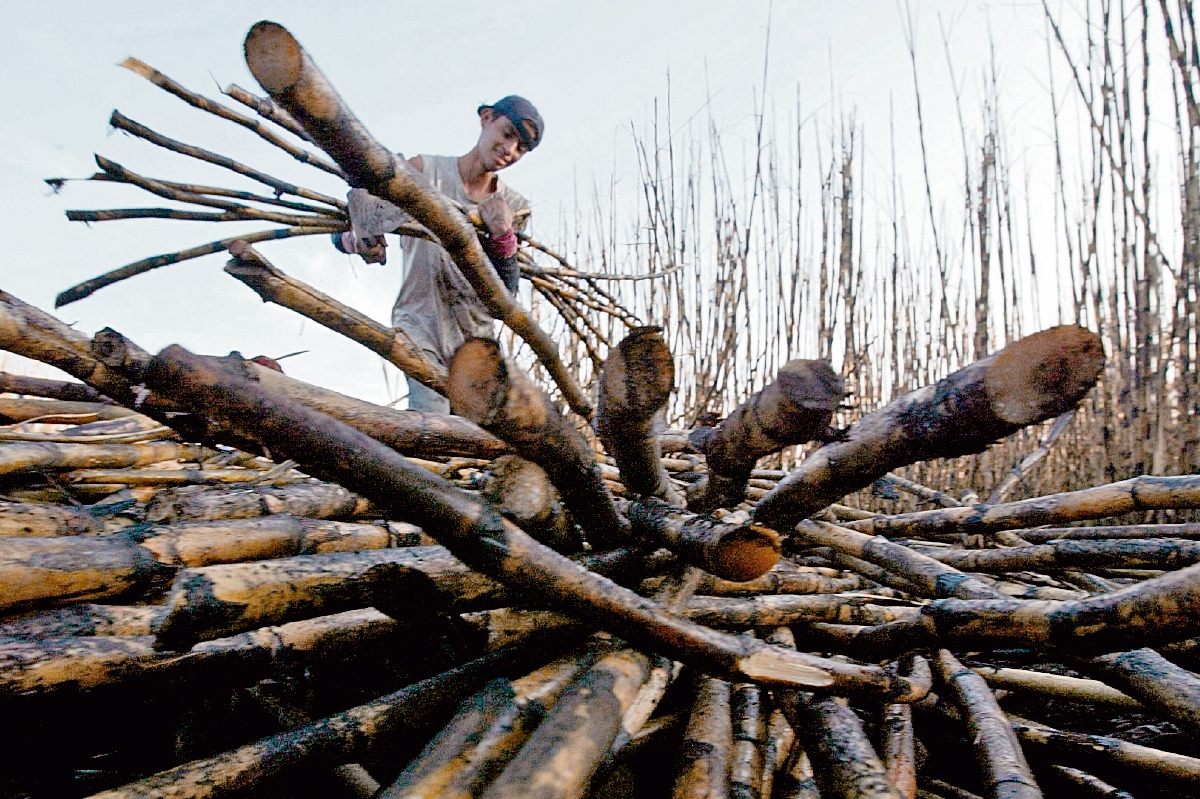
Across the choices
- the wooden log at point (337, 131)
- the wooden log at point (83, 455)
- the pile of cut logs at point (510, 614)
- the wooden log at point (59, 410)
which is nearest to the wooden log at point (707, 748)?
the pile of cut logs at point (510, 614)

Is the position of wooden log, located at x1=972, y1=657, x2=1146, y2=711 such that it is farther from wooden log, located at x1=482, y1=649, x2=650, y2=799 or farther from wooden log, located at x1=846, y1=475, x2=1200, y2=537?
wooden log, located at x1=482, y1=649, x2=650, y2=799

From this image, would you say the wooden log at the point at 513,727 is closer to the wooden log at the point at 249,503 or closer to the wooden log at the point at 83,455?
the wooden log at the point at 249,503

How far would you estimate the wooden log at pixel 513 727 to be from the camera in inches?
21.1

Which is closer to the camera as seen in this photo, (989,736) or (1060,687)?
(989,736)

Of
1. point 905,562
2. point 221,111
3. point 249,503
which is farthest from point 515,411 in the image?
point 221,111

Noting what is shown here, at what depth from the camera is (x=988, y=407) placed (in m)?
0.51

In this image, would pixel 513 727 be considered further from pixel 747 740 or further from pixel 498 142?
pixel 498 142

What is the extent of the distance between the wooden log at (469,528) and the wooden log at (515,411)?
0.07 metres

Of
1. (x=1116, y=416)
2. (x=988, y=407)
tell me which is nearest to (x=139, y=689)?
(x=988, y=407)

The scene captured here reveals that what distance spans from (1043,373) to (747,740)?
52cm

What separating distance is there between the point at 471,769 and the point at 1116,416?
327 centimetres

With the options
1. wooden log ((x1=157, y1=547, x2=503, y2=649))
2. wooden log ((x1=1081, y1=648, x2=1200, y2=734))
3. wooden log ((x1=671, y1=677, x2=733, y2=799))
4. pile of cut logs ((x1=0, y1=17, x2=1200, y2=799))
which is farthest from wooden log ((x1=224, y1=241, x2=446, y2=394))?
Answer: wooden log ((x1=1081, y1=648, x2=1200, y2=734))

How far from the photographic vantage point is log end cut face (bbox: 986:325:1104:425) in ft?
1.64

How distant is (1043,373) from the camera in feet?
1.65
